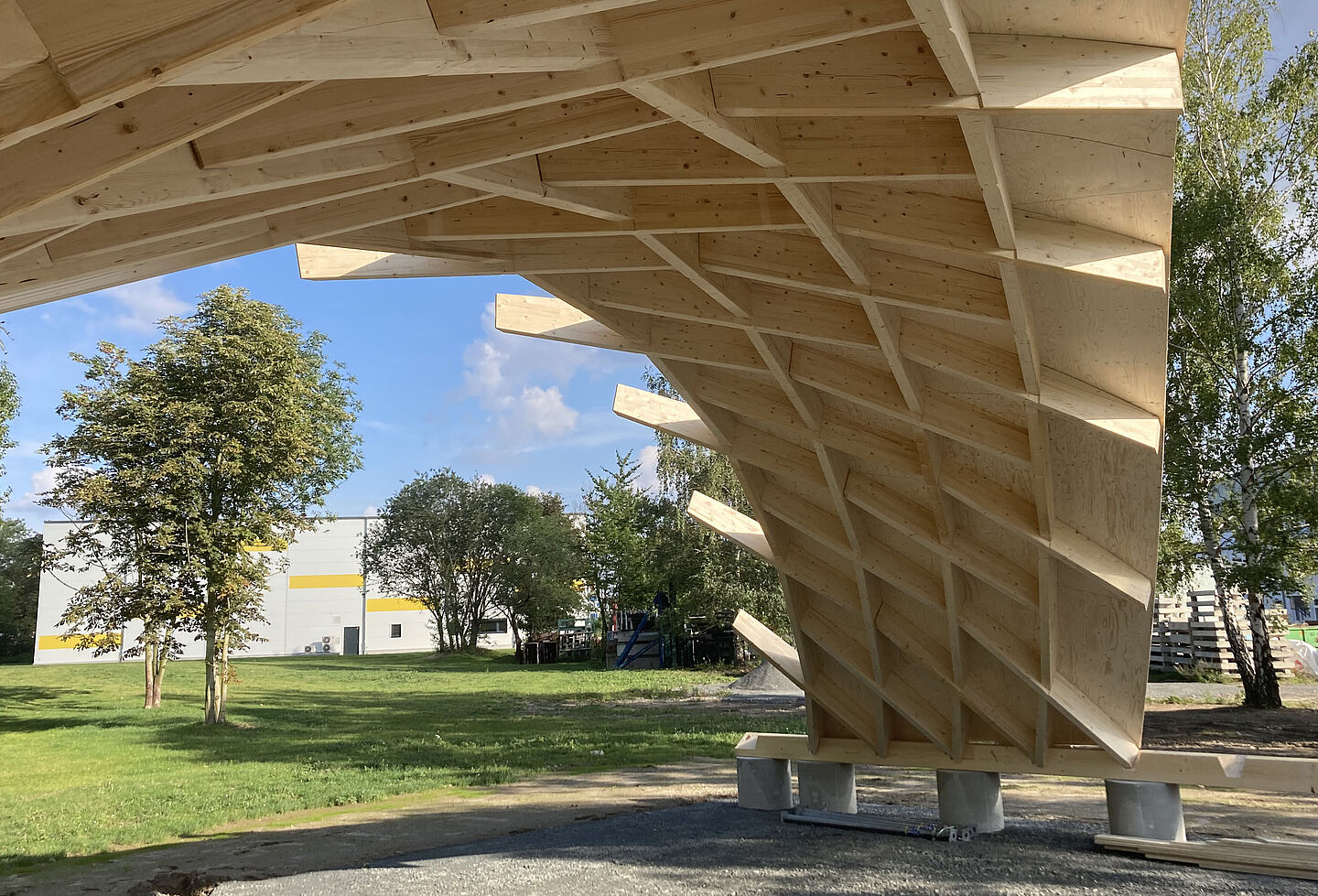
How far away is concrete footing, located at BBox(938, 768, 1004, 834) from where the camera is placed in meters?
8.65

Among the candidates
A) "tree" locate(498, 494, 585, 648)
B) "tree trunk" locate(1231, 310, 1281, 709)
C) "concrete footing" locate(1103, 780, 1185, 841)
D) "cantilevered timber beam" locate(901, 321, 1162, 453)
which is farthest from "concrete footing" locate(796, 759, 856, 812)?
"tree" locate(498, 494, 585, 648)

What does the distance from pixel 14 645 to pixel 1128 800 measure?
55108 millimetres

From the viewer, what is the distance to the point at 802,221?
16.5 feet

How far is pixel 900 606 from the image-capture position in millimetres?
8602

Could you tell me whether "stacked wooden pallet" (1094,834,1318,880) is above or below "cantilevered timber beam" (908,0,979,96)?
below

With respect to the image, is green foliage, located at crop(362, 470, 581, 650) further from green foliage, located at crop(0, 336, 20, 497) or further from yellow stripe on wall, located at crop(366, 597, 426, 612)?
green foliage, located at crop(0, 336, 20, 497)

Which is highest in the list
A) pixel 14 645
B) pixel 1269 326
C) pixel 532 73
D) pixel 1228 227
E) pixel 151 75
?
pixel 1228 227

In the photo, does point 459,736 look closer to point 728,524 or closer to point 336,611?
point 728,524

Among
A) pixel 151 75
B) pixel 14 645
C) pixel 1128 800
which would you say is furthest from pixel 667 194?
pixel 14 645

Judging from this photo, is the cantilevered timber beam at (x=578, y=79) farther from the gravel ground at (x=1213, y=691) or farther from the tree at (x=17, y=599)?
the tree at (x=17, y=599)

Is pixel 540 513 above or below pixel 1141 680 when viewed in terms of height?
above

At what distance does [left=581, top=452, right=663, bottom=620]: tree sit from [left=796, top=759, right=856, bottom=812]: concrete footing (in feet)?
83.6

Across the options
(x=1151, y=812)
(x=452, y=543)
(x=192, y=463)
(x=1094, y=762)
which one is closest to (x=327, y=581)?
(x=452, y=543)

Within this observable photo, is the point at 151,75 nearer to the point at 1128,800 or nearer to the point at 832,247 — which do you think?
the point at 832,247
